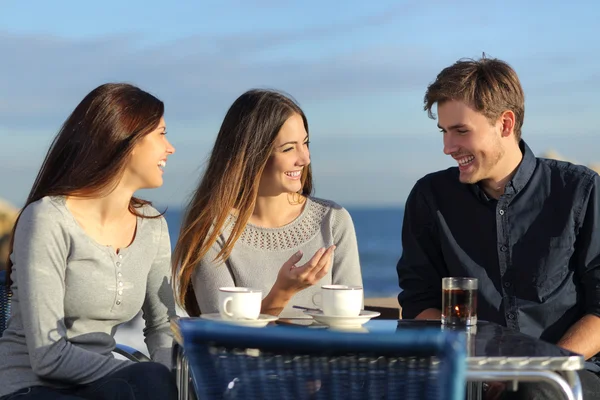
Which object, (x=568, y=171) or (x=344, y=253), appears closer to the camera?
(x=568, y=171)

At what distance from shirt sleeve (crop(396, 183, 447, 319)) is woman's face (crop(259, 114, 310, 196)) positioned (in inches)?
16.3

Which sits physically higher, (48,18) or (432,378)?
(48,18)

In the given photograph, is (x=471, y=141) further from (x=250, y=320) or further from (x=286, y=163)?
(x=250, y=320)

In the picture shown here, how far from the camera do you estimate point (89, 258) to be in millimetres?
2854

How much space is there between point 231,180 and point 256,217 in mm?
172

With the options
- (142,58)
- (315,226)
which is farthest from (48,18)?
(315,226)

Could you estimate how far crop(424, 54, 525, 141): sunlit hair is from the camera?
3.29m

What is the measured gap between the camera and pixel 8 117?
124 ft

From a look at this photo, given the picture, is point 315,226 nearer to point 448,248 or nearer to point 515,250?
point 448,248

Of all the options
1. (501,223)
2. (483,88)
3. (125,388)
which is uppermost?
(483,88)

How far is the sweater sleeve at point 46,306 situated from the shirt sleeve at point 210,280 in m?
0.58

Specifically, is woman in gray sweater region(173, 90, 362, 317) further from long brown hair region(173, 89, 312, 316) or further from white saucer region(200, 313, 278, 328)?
white saucer region(200, 313, 278, 328)

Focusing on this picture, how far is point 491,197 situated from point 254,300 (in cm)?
114

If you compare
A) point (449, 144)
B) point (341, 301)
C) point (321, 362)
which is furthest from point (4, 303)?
point (321, 362)
